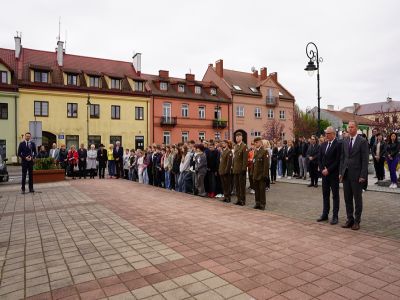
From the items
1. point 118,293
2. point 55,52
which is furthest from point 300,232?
point 55,52

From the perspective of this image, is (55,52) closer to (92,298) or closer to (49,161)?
(49,161)

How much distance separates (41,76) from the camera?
3466 centimetres

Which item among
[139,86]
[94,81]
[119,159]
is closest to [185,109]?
[139,86]

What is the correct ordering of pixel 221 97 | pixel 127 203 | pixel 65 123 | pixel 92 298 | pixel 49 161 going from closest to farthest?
1. pixel 92 298
2. pixel 127 203
3. pixel 49 161
4. pixel 65 123
5. pixel 221 97

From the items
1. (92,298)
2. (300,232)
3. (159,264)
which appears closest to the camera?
(92,298)

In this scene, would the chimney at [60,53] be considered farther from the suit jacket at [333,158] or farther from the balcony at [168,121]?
the suit jacket at [333,158]

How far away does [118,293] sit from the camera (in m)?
3.66

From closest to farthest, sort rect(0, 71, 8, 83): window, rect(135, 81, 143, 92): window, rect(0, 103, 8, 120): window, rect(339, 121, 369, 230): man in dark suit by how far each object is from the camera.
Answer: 1. rect(339, 121, 369, 230): man in dark suit
2. rect(0, 103, 8, 120): window
3. rect(0, 71, 8, 83): window
4. rect(135, 81, 143, 92): window

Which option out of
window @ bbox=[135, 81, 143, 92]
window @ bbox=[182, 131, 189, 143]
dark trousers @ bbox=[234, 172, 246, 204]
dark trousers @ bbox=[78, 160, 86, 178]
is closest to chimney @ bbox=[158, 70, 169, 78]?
window @ bbox=[135, 81, 143, 92]

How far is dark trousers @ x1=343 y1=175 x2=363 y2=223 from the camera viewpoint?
6512mm

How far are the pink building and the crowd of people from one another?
30.7 meters

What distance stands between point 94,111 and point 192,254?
115 ft

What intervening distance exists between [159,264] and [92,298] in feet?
3.86

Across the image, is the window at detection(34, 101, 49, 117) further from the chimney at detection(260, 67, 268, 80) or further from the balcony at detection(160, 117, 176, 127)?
the chimney at detection(260, 67, 268, 80)
